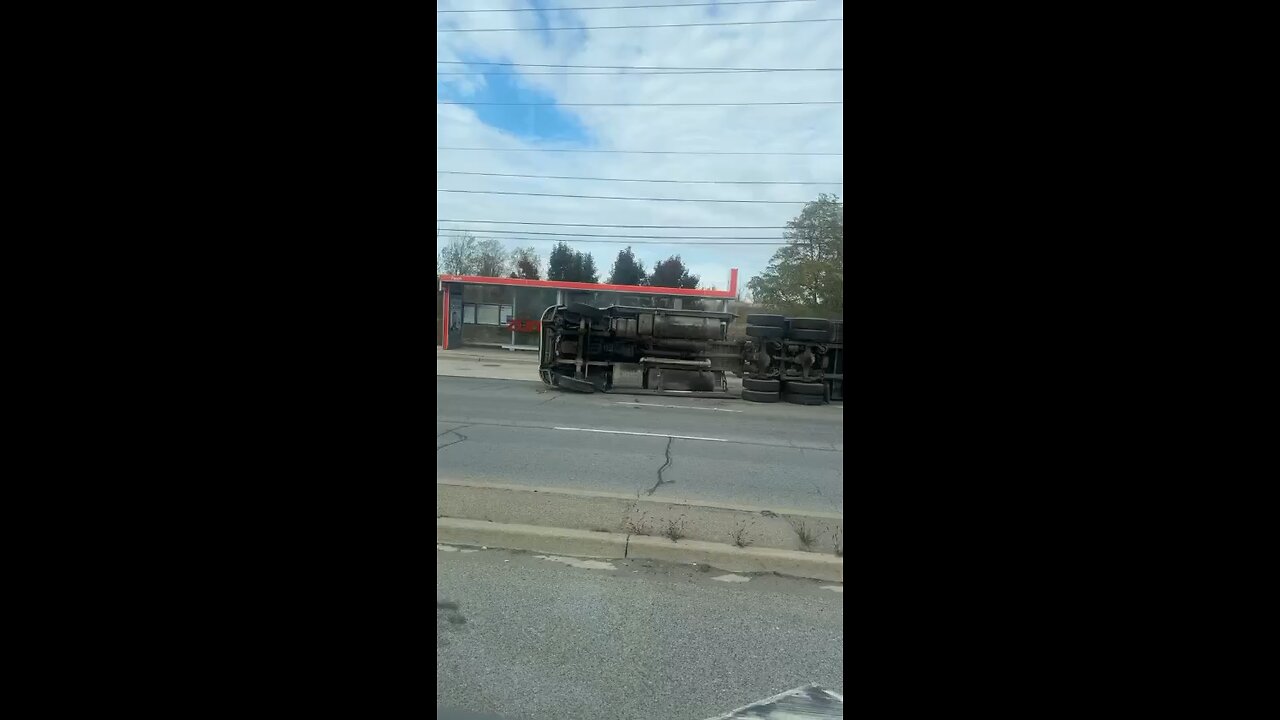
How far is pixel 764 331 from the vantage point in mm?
13984

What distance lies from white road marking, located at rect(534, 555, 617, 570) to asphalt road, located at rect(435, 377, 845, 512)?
1.57 metres

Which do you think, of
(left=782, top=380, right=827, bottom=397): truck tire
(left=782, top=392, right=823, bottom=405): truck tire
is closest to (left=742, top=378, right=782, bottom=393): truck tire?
(left=782, top=380, right=827, bottom=397): truck tire

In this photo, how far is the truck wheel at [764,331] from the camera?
45.7 feet

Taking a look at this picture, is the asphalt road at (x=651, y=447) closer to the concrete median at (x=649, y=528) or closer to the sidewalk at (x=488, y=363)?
the concrete median at (x=649, y=528)

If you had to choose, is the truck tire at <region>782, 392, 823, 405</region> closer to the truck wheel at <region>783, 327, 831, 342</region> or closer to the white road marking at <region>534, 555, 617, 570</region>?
the truck wheel at <region>783, 327, 831, 342</region>

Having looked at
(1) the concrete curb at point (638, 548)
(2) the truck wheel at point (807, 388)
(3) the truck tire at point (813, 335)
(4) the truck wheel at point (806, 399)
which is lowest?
(1) the concrete curb at point (638, 548)

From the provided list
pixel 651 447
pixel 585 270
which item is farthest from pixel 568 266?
pixel 651 447

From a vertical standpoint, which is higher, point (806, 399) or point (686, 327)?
point (686, 327)

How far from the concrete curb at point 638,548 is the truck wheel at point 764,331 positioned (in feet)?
33.2

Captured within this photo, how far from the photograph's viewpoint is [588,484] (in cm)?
602

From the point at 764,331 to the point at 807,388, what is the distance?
1552 millimetres

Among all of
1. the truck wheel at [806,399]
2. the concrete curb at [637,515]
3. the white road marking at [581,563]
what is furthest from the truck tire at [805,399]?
the white road marking at [581,563]

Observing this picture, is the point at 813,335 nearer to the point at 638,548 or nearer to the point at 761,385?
the point at 761,385
